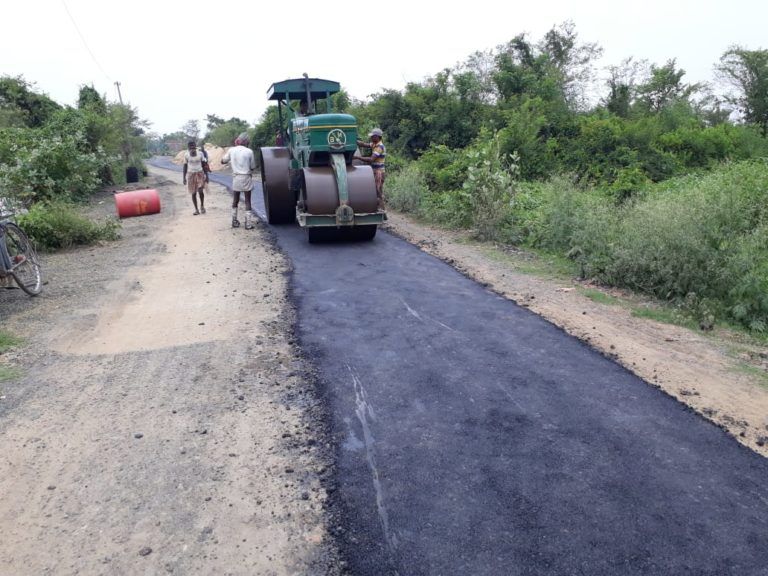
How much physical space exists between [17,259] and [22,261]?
0.19ft

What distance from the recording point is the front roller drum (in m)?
10.7

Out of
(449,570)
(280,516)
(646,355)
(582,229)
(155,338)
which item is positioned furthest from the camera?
(582,229)

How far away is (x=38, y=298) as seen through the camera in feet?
21.8

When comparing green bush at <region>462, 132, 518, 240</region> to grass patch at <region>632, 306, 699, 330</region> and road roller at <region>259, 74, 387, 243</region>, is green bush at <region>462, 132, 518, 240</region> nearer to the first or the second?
road roller at <region>259, 74, 387, 243</region>

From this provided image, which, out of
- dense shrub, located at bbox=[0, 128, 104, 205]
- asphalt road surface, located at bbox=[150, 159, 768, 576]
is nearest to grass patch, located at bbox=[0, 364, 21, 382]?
asphalt road surface, located at bbox=[150, 159, 768, 576]

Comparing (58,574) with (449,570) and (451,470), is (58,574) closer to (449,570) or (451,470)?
(449,570)

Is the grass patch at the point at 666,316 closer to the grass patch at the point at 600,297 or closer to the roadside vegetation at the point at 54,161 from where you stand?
the grass patch at the point at 600,297

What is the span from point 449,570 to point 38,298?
6.02 metres

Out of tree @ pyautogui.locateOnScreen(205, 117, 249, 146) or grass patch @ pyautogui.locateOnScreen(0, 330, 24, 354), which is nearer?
grass patch @ pyautogui.locateOnScreen(0, 330, 24, 354)

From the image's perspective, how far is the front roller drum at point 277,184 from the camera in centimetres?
1072

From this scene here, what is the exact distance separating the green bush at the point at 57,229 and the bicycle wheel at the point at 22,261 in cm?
250

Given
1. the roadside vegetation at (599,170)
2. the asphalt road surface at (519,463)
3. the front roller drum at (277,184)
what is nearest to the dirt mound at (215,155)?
the roadside vegetation at (599,170)

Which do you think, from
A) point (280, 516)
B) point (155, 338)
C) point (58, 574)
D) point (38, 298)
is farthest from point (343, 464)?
point (38, 298)

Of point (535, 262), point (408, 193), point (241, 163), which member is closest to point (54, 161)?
point (241, 163)
